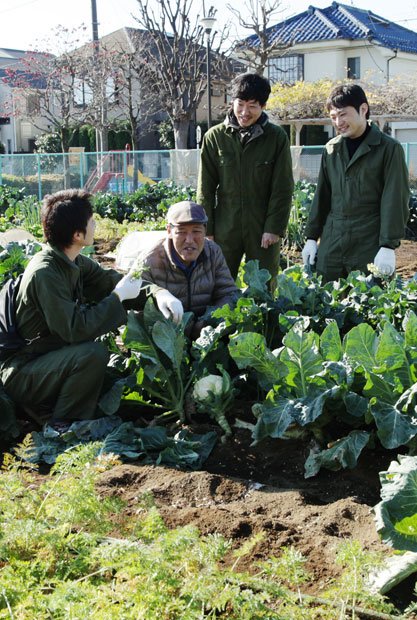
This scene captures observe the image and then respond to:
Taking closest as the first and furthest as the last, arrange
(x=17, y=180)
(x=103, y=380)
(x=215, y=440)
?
(x=215, y=440) < (x=103, y=380) < (x=17, y=180)

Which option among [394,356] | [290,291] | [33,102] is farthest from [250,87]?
[33,102]

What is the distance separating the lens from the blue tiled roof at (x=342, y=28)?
3656 centimetres

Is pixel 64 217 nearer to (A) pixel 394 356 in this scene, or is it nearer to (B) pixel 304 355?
(B) pixel 304 355

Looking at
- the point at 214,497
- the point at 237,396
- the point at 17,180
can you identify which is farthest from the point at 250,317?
the point at 17,180

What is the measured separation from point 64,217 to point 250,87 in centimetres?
162

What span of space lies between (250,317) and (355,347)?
2.64ft

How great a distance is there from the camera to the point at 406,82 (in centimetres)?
2727

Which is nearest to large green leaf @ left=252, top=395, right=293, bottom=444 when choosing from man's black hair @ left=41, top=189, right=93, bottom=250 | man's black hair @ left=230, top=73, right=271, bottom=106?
man's black hair @ left=41, top=189, right=93, bottom=250

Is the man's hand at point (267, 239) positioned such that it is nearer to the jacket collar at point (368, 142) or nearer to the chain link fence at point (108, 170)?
the jacket collar at point (368, 142)

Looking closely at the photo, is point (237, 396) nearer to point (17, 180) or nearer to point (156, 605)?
point (156, 605)

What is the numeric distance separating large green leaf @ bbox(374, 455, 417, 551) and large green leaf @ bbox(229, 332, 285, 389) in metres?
0.99

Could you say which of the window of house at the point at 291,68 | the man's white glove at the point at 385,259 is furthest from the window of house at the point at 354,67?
the man's white glove at the point at 385,259

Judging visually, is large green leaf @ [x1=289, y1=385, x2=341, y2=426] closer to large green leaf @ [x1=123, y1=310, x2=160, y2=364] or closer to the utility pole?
large green leaf @ [x1=123, y1=310, x2=160, y2=364]

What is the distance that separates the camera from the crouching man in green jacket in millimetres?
3684
